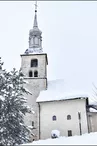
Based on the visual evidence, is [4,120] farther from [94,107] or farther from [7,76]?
[94,107]

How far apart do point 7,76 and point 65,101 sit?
933cm

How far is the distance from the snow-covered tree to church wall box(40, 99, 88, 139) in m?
8.01

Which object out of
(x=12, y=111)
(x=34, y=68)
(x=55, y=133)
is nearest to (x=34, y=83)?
(x=34, y=68)

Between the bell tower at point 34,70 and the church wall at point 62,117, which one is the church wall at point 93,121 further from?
the bell tower at point 34,70

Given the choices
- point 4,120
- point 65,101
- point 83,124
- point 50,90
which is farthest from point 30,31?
point 4,120

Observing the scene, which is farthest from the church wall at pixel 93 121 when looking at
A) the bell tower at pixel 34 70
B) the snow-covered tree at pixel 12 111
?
the snow-covered tree at pixel 12 111

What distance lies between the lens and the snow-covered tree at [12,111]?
52.9 feet

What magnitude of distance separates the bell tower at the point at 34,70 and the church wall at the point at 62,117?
1.03 metres

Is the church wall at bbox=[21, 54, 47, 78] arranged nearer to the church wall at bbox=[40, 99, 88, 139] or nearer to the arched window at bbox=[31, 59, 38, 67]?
the arched window at bbox=[31, 59, 38, 67]

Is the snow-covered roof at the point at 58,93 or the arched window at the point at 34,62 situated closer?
the snow-covered roof at the point at 58,93

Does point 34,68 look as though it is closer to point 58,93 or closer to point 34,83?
point 34,83

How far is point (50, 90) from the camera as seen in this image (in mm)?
28344

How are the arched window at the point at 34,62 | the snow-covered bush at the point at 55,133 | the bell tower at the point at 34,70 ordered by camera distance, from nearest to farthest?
the snow-covered bush at the point at 55,133 → the bell tower at the point at 34,70 → the arched window at the point at 34,62

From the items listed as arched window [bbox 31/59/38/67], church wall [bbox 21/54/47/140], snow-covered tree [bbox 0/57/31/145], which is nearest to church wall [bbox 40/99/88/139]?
church wall [bbox 21/54/47/140]
